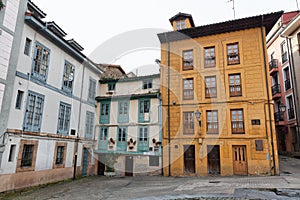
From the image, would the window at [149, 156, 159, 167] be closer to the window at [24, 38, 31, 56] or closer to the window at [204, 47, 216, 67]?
the window at [204, 47, 216, 67]

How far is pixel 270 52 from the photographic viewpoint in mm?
24312

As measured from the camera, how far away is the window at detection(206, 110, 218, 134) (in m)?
15.3

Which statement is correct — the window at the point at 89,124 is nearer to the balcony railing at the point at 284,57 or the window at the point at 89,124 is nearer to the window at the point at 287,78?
the window at the point at 287,78

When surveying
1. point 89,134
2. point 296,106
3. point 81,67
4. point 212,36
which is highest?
point 212,36

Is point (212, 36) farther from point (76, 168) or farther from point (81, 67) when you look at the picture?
point (76, 168)

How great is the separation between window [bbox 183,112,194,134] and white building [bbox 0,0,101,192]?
8.06 m

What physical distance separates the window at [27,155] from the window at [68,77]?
4.62 m

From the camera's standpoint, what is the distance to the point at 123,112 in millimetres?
18047

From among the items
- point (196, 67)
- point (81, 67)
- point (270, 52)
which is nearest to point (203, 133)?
point (196, 67)

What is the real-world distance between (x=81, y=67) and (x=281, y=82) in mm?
20140

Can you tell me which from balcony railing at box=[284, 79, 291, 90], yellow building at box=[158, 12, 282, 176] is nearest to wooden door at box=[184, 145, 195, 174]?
yellow building at box=[158, 12, 282, 176]

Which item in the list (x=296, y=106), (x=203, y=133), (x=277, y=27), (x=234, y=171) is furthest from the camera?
(x=277, y=27)

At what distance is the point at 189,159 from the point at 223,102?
195 inches

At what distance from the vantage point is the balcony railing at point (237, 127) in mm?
14711
